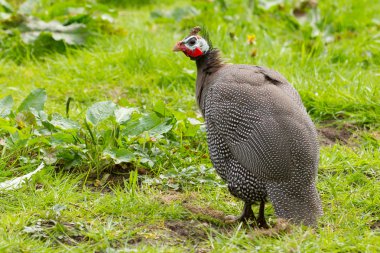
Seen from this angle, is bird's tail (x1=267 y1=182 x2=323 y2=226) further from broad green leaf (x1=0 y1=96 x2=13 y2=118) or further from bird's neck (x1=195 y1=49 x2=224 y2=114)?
broad green leaf (x1=0 y1=96 x2=13 y2=118)

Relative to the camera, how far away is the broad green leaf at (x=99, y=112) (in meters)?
4.87

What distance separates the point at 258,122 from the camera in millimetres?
3990

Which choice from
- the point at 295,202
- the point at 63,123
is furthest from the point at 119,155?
the point at 295,202

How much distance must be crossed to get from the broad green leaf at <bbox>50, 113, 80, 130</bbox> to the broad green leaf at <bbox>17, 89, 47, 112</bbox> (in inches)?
10.0

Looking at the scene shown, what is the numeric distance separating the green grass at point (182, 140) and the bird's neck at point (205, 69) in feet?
1.62

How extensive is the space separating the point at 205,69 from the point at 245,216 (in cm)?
97

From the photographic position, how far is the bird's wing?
3.89m

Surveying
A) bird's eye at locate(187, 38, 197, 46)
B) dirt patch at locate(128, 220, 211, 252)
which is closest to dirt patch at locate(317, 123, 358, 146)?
bird's eye at locate(187, 38, 197, 46)

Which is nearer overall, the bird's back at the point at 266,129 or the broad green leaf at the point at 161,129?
the bird's back at the point at 266,129

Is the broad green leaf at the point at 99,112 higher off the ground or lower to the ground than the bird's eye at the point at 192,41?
lower

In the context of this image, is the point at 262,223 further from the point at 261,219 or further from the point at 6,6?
the point at 6,6

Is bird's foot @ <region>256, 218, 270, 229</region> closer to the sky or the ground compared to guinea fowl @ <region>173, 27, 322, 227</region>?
closer to the ground

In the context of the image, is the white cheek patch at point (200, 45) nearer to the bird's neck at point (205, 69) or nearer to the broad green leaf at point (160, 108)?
the bird's neck at point (205, 69)

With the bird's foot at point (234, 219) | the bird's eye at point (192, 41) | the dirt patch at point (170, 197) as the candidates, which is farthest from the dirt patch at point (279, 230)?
the bird's eye at point (192, 41)
